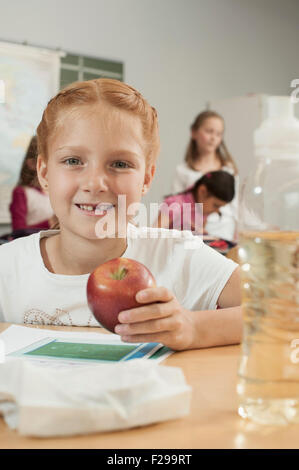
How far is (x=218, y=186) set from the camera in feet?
9.86

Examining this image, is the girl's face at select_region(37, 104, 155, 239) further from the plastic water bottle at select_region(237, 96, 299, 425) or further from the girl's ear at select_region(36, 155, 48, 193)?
the plastic water bottle at select_region(237, 96, 299, 425)

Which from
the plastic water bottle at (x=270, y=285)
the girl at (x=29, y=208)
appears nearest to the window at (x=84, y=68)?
the girl at (x=29, y=208)

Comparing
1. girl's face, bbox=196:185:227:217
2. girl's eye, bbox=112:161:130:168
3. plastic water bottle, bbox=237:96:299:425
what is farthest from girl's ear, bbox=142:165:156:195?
girl's face, bbox=196:185:227:217

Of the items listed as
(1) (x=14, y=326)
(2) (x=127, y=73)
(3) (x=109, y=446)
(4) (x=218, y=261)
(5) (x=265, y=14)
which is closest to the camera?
(3) (x=109, y=446)

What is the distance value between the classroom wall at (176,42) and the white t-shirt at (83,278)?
2.99 meters

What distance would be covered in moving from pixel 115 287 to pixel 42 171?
50cm

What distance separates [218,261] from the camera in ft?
3.49

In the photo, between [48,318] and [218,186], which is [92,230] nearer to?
[48,318]

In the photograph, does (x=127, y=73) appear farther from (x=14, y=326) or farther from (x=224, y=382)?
(x=224, y=382)

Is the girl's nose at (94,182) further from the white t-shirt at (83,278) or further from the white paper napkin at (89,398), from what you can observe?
the white paper napkin at (89,398)

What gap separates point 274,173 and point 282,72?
5.44 m

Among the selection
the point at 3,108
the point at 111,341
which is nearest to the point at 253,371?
Answer: the point at 111,341

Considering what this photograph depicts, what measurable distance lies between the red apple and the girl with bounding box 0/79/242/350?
282 mm

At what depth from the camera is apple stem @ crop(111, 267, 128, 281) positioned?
72cm
